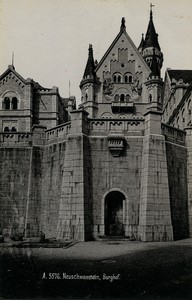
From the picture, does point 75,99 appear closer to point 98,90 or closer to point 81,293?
point 98,90

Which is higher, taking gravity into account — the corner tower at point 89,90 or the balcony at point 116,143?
the corner tower at point 89,90

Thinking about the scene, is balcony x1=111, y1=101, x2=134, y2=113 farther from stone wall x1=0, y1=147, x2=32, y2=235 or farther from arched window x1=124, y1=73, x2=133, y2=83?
stone wall x1=0, y1=147, x2=32, y2=235

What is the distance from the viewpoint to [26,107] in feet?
163

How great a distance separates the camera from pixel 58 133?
2117 centimetres

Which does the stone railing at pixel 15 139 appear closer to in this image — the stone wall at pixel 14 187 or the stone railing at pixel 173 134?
the stone wall at pixel 14 187

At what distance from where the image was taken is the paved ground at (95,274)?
9656 millimetres

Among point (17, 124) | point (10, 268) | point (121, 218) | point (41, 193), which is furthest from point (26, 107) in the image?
point (10, 268)

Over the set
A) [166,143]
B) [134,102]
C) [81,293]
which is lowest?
[81,293]

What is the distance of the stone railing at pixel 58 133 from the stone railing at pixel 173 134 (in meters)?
5.46

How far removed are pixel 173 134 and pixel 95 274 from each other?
12.5 metres

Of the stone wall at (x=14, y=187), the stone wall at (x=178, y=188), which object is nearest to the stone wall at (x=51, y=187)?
the stone wall at (x=14, y=187)

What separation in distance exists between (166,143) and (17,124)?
107ft

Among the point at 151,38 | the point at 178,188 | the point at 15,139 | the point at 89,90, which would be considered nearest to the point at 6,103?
the point at 89,90

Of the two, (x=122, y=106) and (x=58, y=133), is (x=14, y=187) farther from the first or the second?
(x=122, y=106)
